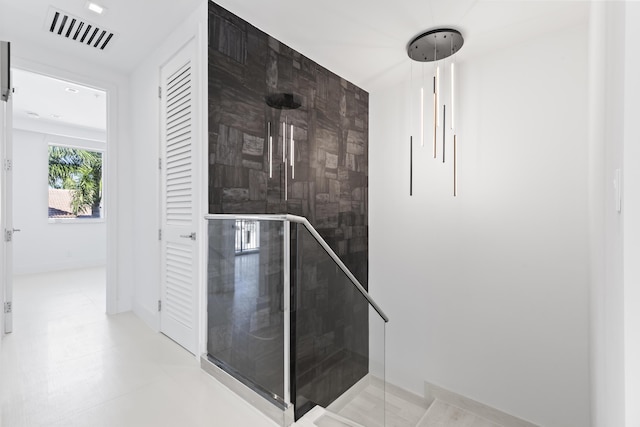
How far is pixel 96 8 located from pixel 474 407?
15.8 ft

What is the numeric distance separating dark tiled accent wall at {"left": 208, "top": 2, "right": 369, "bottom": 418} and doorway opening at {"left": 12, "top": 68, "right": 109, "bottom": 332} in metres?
2.89

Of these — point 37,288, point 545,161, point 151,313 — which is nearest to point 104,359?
point 151,313

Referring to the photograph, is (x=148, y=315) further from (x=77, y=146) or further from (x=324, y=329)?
(x=77, y=146)

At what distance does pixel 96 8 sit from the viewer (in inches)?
94.4

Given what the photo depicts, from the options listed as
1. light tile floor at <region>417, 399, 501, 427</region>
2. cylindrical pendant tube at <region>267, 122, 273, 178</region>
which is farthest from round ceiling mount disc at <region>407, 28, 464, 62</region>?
light tile floor at <region>417, 399, 501, 427</region>

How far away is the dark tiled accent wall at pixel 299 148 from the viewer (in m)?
2.32

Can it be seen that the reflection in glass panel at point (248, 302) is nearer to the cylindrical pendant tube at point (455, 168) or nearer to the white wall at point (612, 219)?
the white wall at point (612, 219)

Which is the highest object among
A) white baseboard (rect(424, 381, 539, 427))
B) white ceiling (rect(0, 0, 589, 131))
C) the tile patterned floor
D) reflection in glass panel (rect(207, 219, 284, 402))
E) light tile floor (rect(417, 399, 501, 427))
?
white ceiling (rect(0, 0, 589, 131))

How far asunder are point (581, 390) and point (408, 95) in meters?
3.22

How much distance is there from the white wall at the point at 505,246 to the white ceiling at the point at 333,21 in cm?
32

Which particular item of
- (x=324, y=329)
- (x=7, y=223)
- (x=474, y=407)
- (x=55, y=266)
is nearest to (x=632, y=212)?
(x=324, y=329)

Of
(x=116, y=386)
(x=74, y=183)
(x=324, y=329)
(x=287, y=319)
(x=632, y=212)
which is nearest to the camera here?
(x=632, y=212)

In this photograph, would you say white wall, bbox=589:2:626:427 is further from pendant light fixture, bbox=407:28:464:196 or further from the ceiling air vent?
the ceiling air vent

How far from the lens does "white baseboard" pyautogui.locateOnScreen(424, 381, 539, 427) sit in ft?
9.14
